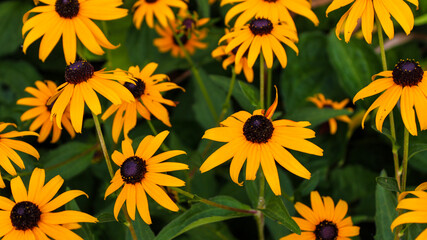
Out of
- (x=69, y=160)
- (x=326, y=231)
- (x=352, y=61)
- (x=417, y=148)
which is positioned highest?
(x=352, y=61)

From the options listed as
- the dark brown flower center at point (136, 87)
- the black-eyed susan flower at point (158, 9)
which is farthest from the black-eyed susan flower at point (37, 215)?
the black-eyed susan flower at point (158, 9)

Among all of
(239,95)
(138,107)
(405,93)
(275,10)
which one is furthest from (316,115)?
(138,107)

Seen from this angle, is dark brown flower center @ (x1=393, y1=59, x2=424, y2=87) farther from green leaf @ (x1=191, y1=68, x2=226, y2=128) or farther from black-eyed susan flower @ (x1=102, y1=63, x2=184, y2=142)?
green leaf @ (x1=191, y1=68, x2=226, y2=128)

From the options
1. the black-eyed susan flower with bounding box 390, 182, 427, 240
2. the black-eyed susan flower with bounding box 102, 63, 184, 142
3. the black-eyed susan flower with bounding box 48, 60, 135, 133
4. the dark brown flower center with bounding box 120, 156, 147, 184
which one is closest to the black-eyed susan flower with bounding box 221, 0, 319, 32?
the black-eyed susan flower with bounding box 102, 63, 184, 142

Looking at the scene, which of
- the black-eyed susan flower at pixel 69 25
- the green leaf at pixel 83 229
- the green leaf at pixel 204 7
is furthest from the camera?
the green leaf at pixel 204 7

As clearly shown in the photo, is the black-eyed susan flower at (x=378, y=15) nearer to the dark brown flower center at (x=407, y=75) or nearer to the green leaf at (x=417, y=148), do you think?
the dark brown flower center at (x=407, y=75)

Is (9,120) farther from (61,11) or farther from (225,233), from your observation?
(225,233)

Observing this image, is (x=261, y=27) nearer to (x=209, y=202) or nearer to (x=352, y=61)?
(x=209, y=202)

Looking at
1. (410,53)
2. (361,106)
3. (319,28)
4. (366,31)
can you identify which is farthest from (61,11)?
(410,53)
